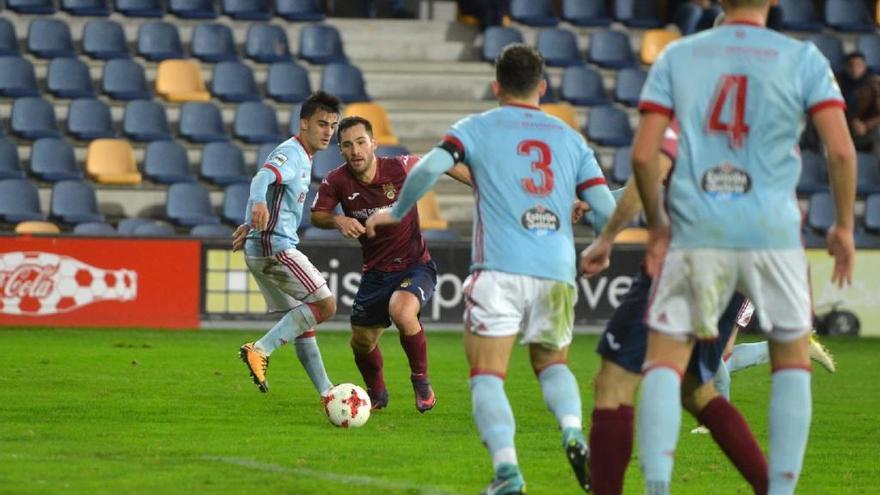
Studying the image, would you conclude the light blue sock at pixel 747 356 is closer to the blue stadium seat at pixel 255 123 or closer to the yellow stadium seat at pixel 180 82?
the blue stadium seat at pixel 255 123

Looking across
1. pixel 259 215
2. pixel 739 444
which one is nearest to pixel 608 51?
pixel 259 215

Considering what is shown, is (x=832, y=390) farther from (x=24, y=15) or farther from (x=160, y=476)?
(x=24, y=15)

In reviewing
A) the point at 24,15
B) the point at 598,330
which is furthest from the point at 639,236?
the point at 24,15

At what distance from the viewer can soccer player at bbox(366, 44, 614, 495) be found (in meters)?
6.72

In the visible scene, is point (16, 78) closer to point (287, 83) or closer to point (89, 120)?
point (89, 120)

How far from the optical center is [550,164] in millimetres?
6914

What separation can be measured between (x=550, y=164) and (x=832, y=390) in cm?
719

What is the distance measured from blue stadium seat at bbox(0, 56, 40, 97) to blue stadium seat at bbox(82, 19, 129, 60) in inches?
40.6

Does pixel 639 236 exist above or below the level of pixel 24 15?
below

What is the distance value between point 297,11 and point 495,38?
278 centimetres

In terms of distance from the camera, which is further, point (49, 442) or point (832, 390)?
point (832, 390)

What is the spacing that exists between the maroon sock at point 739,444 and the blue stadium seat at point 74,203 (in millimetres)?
14197

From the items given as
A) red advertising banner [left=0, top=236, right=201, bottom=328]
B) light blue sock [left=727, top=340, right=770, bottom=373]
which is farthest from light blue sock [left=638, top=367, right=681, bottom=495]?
red advertising banner [left=0, top=236, right=201, bottom=328]

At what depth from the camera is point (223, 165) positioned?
2105 centimetres
